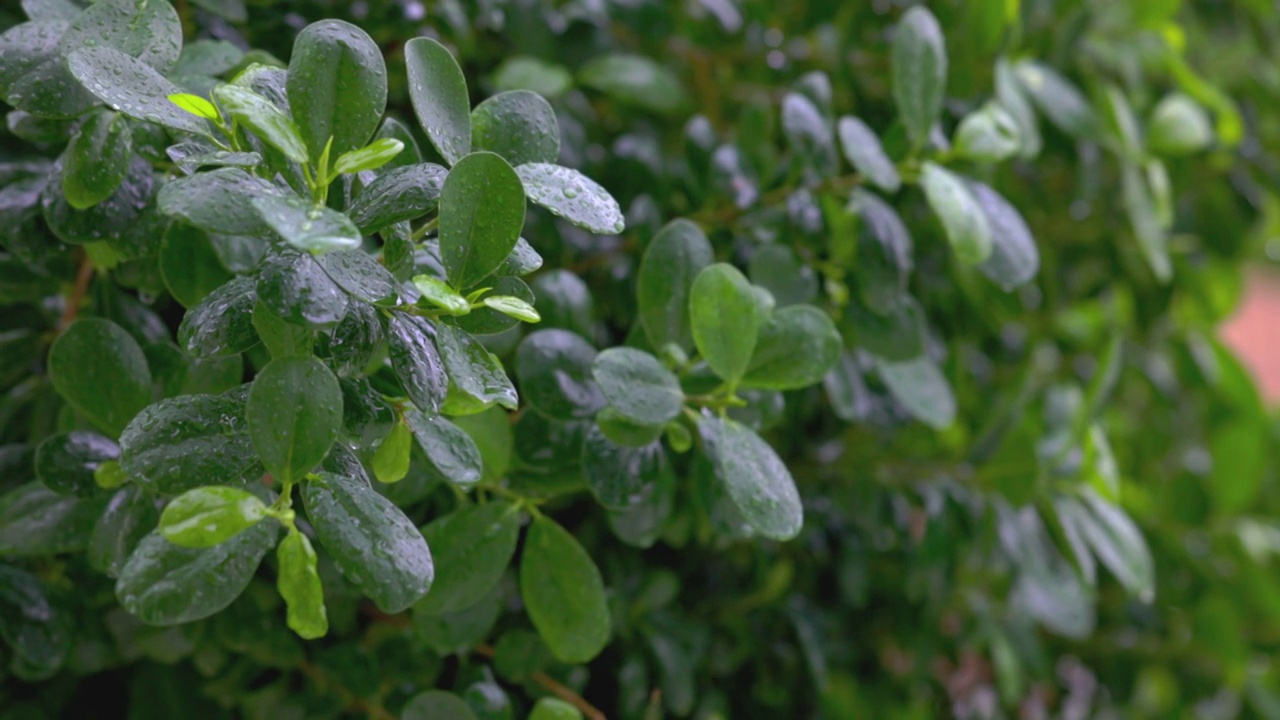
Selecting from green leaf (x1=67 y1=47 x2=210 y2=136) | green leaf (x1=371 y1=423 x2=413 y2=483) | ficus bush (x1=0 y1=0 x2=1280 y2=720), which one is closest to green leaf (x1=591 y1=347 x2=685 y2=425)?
ficus bush (x1=0 y1=0 x2=1280 y2=720)

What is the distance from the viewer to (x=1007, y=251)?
0.68 meters

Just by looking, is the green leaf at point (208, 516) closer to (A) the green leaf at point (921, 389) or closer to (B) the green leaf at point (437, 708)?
(B) the green leaf at point (437, 708)

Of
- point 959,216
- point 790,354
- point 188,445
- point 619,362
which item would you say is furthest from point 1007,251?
point 188,445

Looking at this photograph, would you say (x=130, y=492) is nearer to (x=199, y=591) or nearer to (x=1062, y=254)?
(x=199, y=591)

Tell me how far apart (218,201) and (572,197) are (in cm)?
14

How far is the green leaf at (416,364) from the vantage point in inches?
15.4

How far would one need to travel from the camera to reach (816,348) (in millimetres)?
558

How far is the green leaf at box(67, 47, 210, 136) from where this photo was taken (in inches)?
15.0

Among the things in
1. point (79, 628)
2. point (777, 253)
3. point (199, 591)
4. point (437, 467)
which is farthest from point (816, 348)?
point (79, 628)

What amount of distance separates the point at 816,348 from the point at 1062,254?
64 cm

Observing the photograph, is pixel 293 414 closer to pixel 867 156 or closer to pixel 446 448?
pixel 446 448

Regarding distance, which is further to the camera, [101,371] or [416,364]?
[101,371]

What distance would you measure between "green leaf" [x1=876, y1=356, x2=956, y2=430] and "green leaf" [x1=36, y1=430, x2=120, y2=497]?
50cm

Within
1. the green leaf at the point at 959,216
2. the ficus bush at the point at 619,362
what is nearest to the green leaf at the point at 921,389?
the ficus bush at the point at 619,362
